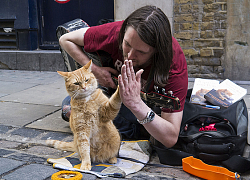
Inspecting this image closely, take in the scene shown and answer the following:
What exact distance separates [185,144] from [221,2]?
355 cm

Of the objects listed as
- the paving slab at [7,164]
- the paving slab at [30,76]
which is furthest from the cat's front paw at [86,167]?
the paving slab at [30,76]

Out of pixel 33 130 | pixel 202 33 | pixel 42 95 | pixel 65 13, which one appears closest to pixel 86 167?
pixel 33 130

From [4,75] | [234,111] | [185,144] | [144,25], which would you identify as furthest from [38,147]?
[4,75]

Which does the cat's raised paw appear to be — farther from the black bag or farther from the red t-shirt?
the red t-shirt

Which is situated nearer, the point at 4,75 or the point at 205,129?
the point at 205,129

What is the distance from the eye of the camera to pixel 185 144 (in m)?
2.00

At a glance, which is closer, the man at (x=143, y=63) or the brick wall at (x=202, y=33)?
the man at (x=143, y=63)

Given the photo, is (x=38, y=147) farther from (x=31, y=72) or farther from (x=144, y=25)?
(x=31, y=72)

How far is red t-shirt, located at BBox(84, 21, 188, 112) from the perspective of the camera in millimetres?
1911

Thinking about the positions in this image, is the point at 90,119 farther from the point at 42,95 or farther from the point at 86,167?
the point at 42,95

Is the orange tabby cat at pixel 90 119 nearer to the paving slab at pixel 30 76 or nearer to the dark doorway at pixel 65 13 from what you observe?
the paving slab at pixel 30 76

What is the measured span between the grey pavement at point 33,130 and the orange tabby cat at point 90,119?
0.82ft

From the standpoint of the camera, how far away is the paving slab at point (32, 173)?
59.5 inches

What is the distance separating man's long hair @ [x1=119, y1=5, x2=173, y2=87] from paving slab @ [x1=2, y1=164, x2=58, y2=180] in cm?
96
